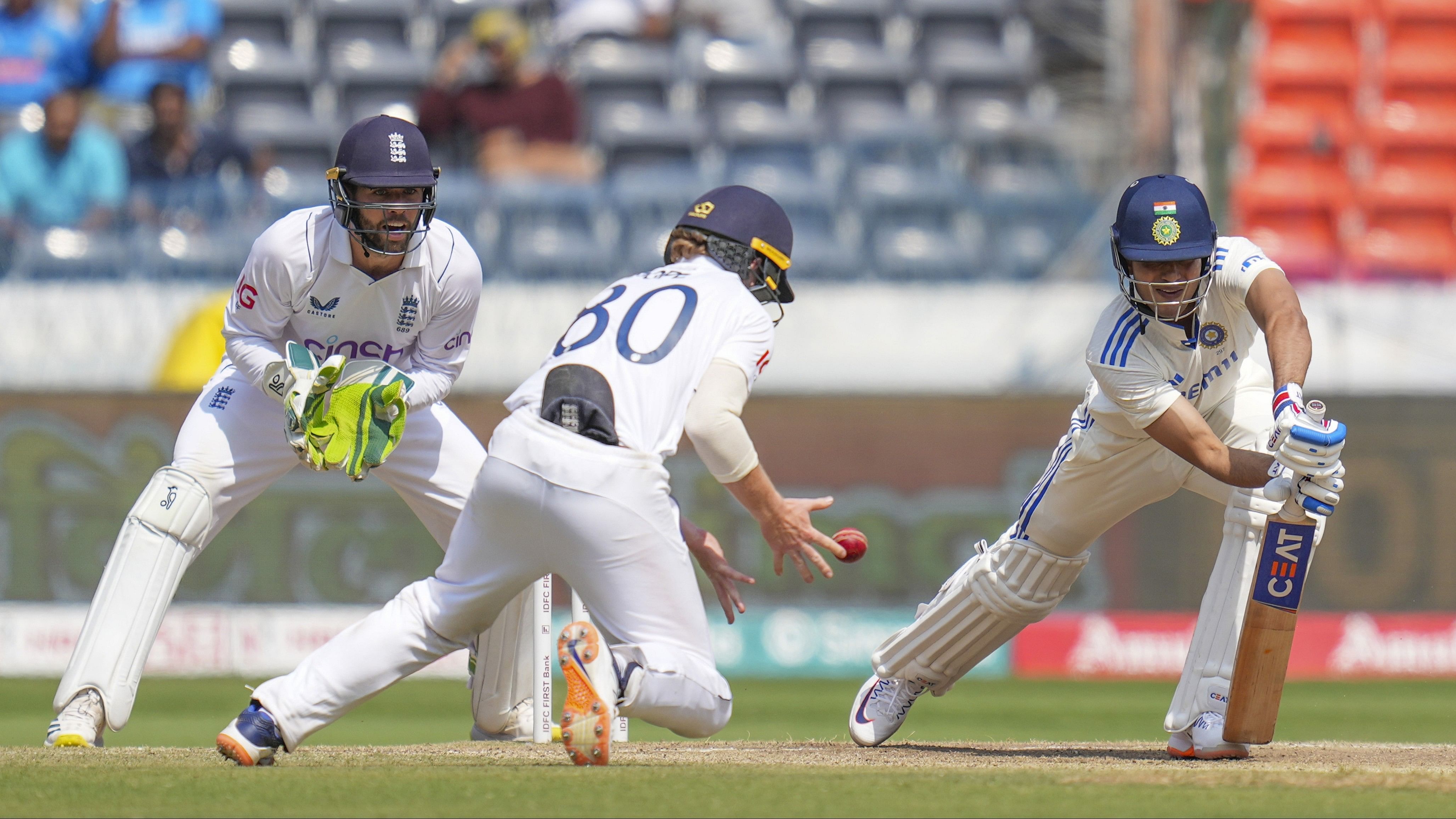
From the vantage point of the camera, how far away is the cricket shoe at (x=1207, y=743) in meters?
4.65

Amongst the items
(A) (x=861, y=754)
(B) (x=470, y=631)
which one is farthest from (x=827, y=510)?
(B) (x=470, y=631)

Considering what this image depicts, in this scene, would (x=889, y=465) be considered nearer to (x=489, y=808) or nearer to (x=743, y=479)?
(x=743, y=479)

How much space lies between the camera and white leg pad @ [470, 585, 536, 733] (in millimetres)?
5270

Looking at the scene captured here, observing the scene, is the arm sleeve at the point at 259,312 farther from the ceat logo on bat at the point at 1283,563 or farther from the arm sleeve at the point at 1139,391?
the ceat logo on bat at the point at 1283,563

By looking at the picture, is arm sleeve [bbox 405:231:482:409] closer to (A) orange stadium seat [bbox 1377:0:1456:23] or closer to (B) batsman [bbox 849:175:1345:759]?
(B) batsman [bbox 849:175:1345:759]

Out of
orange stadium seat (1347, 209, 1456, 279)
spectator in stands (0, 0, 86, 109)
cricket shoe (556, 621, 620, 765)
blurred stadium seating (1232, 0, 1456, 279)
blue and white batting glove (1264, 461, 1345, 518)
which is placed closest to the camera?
cricket shoe (556, 621, 620, 765)

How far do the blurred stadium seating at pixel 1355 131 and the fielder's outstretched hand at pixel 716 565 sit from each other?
7.25m

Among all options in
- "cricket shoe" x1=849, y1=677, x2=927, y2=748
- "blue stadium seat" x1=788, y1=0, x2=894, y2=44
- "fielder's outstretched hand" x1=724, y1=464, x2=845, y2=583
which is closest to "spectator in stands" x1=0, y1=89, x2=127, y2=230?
"blue stadium seat" x1=788, y1=0, x2=894, y2=44

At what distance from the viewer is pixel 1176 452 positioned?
4.53m

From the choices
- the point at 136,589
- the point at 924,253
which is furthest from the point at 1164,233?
the point at 924,253

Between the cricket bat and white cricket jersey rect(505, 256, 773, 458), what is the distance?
1543mm

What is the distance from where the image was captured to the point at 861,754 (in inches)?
193

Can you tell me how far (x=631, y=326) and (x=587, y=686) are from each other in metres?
0.85

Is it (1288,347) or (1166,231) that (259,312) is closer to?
(1166,231)
